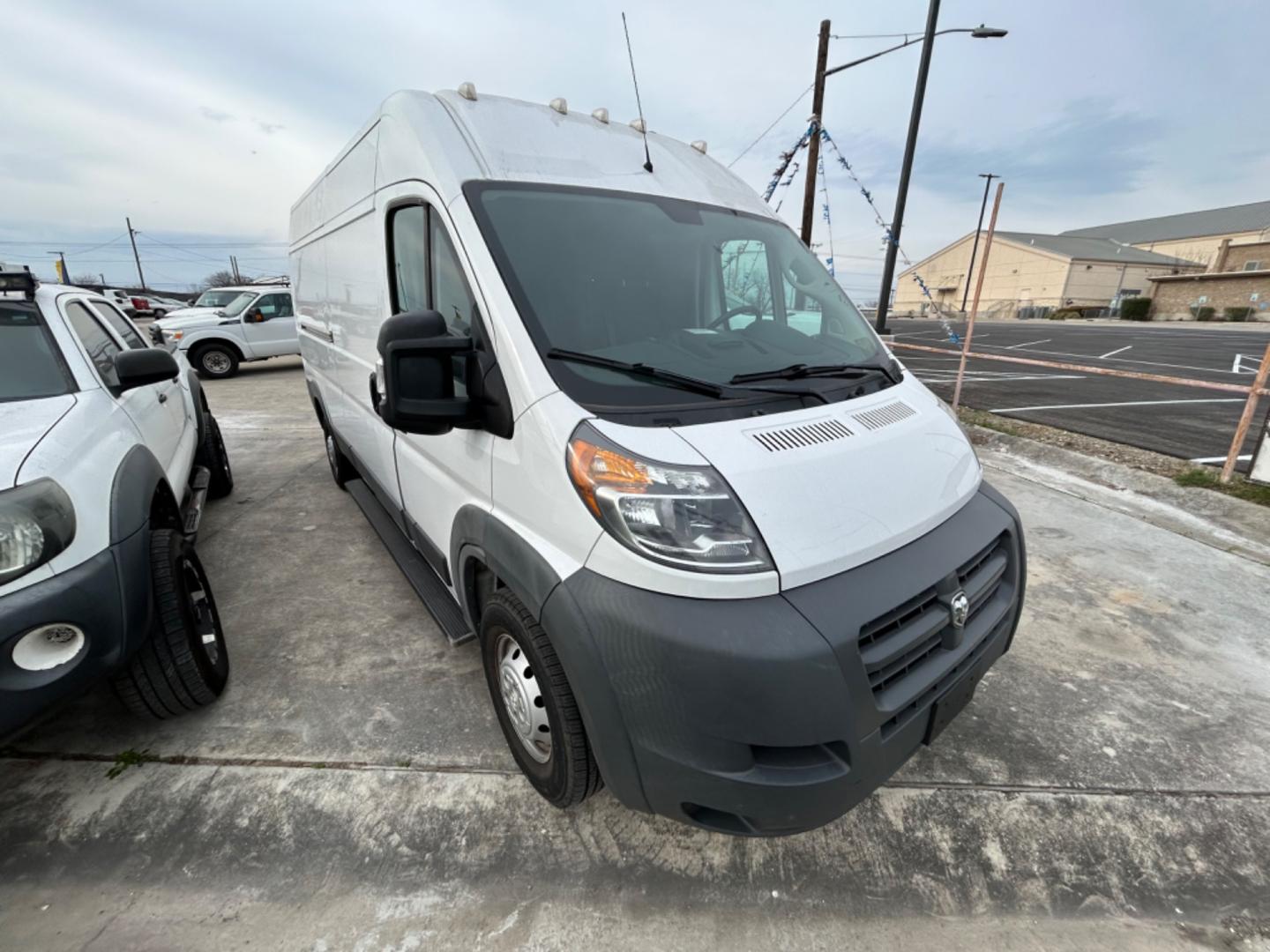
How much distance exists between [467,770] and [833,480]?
1700 mm

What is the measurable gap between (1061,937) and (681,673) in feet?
4.60

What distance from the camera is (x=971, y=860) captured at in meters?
1.84

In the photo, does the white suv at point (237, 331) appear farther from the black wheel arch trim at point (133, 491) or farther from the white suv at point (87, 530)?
the black wheel arch trim at point (133, 491)

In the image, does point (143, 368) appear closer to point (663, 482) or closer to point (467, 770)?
point (467, 770)

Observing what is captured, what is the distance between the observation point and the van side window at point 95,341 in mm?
2710

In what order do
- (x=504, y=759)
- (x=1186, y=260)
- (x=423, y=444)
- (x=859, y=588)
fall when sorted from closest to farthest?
1. (x=859, y=588)
2. (x=504, y=759)
3. (x=423, y=444)
4. (x=1186, y=260)

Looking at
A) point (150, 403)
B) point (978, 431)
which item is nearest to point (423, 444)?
point (150, 403)

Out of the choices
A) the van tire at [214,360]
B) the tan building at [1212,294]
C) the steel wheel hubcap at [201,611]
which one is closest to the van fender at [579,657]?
the steel wheel hubcap at [201,611]

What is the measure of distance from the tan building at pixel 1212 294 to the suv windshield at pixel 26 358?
5407 cm

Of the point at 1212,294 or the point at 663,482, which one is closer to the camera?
the point at 663,482

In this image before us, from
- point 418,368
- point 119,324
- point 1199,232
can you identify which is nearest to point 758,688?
point 418,368

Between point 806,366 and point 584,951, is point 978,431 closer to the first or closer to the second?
point 806,366

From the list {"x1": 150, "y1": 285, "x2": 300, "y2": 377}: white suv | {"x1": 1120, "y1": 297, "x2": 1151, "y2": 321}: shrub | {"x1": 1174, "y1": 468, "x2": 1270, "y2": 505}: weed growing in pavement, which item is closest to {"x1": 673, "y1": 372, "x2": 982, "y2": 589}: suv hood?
{"x1": 1174, "y1": 468, "x2": 1270, "y2": 505}: weed growing in pavement

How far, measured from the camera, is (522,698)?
1.89 m
